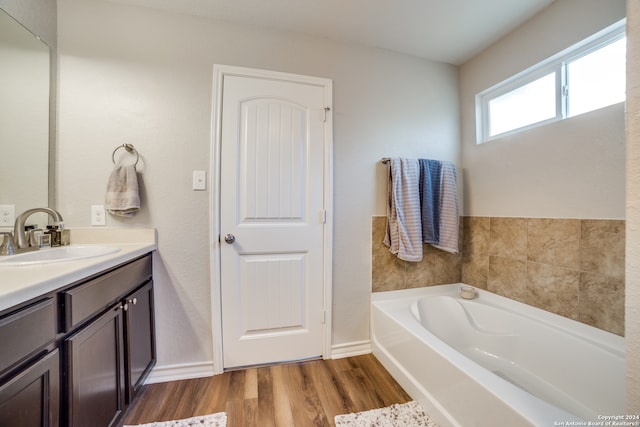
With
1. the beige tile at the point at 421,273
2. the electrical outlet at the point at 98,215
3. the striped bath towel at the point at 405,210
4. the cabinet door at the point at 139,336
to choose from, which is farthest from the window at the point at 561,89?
the electrical outlet at the point at 98,215

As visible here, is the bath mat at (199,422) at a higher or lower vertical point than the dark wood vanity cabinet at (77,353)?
lower

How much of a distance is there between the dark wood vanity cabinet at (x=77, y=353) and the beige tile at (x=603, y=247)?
2316mm

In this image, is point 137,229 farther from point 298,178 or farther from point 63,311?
point 298,178

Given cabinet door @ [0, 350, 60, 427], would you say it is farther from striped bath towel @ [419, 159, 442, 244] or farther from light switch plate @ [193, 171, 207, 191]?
striped bath towel @ [419, 159, 442, 244]

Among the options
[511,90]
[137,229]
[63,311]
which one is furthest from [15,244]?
[511,90]

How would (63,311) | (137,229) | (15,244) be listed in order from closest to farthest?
1. (63,311)
2. (15,244)
3. (137,229)

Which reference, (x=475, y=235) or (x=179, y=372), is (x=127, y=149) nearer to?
(x=179, y=372)

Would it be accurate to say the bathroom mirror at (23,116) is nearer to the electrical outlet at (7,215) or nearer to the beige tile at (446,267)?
the electrical outlet at (7,215)

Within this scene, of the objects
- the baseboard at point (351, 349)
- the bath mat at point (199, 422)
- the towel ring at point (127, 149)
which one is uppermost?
the towel ring at point (127, 149)

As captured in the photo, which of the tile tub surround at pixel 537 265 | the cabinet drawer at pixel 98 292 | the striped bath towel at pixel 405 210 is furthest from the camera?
the striped bath towel at pixel 405 210

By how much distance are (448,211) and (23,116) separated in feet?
8.64

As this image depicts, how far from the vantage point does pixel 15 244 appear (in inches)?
41.6

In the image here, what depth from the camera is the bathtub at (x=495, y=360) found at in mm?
881

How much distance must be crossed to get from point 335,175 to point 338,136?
0.94 feet
